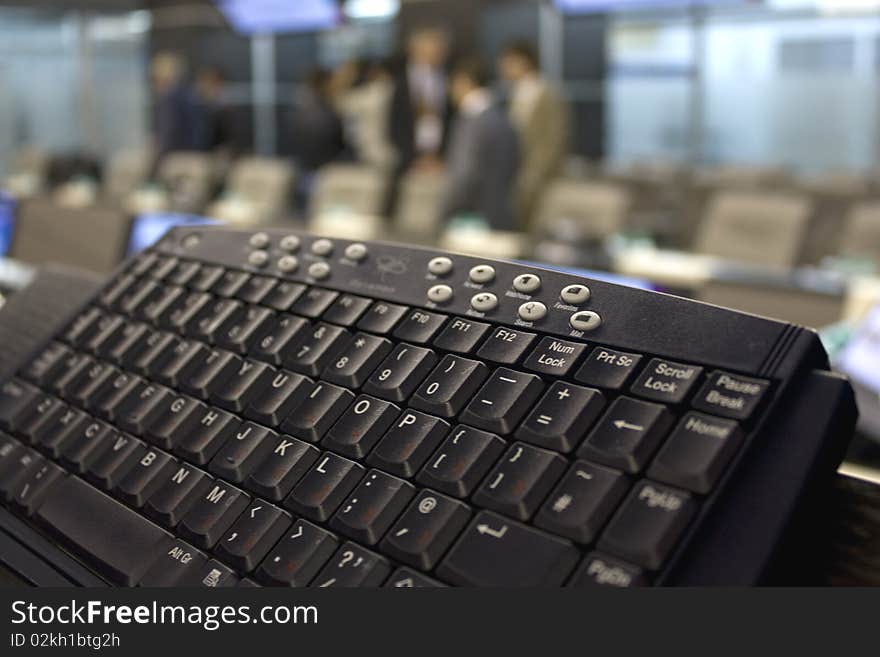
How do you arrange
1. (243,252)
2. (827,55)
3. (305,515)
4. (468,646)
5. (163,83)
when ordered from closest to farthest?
(468,646)
(305,515)
(243,252)
(827,55)
(163,83)

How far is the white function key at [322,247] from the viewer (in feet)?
2.22

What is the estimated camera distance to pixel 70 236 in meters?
2.34

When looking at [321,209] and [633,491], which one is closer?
[633,491]

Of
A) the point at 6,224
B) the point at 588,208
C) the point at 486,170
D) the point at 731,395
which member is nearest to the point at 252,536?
the point at 731,395

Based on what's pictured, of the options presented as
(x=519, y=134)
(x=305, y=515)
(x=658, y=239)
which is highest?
(x=305, y=515)

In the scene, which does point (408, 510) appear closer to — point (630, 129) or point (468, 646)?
point (468, 646)

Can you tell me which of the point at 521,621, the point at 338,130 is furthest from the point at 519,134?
the point at 521,621

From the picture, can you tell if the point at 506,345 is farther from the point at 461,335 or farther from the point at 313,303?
the point at 313,303

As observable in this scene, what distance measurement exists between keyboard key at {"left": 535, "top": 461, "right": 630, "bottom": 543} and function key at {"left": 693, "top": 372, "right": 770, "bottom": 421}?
52mm

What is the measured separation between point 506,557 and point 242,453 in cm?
18

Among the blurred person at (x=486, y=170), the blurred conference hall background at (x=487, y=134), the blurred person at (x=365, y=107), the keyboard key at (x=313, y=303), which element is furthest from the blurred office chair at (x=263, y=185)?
the keyboard key at (x=313, y=303)

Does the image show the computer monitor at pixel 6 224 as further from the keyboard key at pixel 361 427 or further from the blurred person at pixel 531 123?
the blurred person at pixel 531 123

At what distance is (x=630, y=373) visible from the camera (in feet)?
1.55

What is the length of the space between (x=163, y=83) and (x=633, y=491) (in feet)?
27.9
